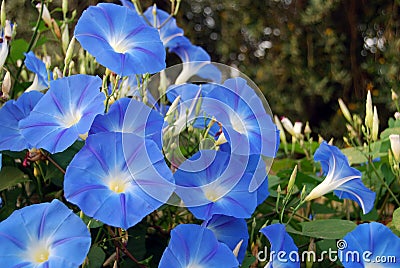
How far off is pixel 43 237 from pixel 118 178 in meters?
0.09

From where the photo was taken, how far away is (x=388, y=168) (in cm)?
94

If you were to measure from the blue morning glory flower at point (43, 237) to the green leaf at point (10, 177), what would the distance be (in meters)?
0.16

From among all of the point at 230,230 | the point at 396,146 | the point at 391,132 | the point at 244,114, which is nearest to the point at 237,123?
the point at 244,114

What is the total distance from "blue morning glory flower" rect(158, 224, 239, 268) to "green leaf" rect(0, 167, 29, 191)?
0.24 m

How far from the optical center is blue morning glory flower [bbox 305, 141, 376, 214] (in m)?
0.73

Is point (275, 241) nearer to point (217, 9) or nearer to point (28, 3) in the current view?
point (28, 3)

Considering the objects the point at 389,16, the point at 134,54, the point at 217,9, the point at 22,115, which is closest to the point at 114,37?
the point at 134,54

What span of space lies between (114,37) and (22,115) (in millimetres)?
150

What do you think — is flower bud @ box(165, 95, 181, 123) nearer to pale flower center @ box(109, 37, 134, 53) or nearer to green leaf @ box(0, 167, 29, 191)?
pale flower center @ box(109, 37, 134, 53)

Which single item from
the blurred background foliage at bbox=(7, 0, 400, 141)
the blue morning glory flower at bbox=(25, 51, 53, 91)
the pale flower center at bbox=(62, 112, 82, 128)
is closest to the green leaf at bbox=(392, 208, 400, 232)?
the pale flower center at bbox=(62, 112, 82, 128)

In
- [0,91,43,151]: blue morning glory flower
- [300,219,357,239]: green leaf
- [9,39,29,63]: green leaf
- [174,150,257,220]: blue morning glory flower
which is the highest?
[0,91,43,151]: blue morning glory flower

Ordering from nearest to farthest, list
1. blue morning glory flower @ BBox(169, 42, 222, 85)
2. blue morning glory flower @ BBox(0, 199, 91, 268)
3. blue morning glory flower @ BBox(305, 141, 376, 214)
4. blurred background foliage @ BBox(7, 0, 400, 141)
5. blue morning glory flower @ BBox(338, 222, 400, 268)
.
→ blue morning glory flower @ BBox(0, 199, 91, 268) → blue morning glory flower @ BBox(338, 222, 400, 268) → blue morning glory flower @ BBox(305, 141, 376, 214) → blue morning glory flower @ BBox(169, 42, 222, 85) → blurred background foliage @ BBox(7, 0, 400, 141)

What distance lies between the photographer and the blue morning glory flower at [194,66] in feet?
2.89

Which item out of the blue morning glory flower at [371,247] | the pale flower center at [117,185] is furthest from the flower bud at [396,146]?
the pale flower center at [117,185]
